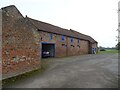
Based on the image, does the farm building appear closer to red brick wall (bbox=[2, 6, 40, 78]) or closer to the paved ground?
red brick wall (bbox=[2, 6, 40, 78])

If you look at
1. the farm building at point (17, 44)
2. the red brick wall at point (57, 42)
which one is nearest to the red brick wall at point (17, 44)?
the farm building at point (17, 44)

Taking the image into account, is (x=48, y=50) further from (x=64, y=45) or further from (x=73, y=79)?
(x=73, y=79)

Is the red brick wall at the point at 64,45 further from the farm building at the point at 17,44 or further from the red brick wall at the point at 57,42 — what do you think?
the farm building at the point at 17,44

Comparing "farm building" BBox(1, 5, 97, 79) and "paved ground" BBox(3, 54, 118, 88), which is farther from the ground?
"farm building" BBox(1, 5, 97, 79)

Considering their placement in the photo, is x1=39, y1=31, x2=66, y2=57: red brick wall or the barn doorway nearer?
x1=39, y1=31, x2=66, y2=57: red brick wall

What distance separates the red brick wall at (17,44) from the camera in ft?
28.4

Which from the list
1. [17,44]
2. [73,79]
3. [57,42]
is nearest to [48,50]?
[57,42]

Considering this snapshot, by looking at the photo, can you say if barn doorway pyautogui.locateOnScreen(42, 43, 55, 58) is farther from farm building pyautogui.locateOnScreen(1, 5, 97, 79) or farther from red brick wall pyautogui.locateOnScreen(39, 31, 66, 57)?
farm building pyautogui.locateOnScreen(1, 5, 97, 79)

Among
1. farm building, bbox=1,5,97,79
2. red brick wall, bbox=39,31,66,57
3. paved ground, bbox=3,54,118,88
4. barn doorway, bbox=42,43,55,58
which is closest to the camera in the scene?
paved ground, bbox=3,54,118,88

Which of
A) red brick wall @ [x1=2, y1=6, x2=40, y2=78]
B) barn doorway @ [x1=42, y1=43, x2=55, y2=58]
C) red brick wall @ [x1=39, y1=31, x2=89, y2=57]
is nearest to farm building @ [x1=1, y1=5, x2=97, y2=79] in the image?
red brick wall @ [x1=2, y1=6, x2=40, y2=78]

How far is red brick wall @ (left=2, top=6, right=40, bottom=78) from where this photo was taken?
8664 millimetres

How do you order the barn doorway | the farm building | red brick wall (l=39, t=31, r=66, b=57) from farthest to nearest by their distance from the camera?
A: 1. the barn doorway
2. red brick wall (l=39, t=31, r=66, b=57)
3. the farm building

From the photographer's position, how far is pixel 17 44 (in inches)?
377

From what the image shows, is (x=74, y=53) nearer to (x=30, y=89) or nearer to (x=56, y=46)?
(x=56, y=46)
